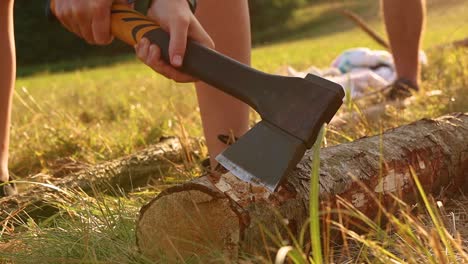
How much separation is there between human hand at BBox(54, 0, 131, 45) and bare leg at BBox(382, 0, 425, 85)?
110 inches

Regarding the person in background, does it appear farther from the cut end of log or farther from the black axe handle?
the cut end of log

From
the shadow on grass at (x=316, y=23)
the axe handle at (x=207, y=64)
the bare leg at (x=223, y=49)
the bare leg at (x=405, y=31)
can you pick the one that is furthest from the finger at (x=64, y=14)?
the shadow on grass at (x=316, y=23)

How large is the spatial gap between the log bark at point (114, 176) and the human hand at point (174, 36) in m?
0.75

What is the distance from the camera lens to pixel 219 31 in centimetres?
297

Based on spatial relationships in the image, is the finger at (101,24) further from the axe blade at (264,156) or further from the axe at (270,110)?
the axe blade at (264,156)

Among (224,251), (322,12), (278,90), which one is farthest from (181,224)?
(322,12)

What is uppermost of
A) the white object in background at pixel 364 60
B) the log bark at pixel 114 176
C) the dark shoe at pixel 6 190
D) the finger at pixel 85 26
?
the finger at pixel 85 26

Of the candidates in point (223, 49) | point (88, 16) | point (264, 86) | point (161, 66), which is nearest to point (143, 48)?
point (161, 66)

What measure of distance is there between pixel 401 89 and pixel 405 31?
39 cm

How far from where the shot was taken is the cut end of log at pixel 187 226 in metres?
1.88

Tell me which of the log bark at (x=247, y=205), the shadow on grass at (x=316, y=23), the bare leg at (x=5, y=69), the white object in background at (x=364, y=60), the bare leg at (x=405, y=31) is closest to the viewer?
the log bark at (x=247, y=205)

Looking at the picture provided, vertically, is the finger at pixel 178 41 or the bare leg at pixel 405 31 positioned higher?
the finger at pixel 178 41

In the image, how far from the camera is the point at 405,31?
480 cm

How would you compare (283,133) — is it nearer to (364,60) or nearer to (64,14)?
(64,14)
